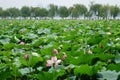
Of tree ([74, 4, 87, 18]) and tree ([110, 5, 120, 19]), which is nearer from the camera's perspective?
tree ([110, 5, 120, 19])

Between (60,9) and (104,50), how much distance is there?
4335 inches

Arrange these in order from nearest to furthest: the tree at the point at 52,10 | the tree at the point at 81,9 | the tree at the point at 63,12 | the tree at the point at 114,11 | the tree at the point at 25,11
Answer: the tree at the point at 114,11, the tree at the point at 81,9, the tree at the point at 63,12, the tree at the point at 52,10, the tree at the point at 25,11

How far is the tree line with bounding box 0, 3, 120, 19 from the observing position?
320 ft

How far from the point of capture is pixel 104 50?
11.4 ft

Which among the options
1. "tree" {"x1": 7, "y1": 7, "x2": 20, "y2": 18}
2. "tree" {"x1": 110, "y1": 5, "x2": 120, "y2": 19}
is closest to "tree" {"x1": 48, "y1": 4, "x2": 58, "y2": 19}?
"tree" {"x1": 7, "y1": 7, "x2": 20, "y2": 18}

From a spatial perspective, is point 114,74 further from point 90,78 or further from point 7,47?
point 7,47

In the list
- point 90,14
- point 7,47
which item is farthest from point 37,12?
point 7,47

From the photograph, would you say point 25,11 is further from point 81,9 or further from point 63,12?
point 81,9

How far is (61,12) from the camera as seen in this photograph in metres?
110

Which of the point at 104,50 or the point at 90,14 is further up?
the point at 104,50

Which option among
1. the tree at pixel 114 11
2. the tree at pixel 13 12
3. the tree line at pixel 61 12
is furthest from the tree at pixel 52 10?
the tree at pixel 114 11

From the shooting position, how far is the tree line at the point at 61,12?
97.6m

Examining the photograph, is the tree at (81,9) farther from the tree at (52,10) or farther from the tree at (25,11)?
the tree at (25,11)

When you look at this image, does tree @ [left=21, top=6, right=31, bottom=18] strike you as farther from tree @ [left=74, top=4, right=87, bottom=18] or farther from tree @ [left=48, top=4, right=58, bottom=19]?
tree @ [left=74, top=4, right=87, bottom=18]
